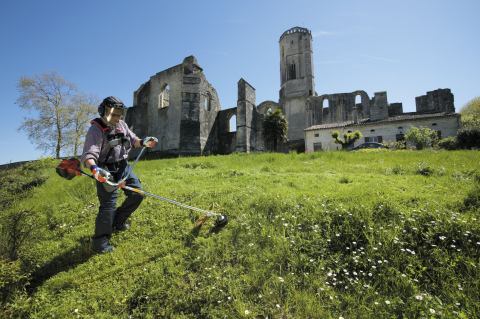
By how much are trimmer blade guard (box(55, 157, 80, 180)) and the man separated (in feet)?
1.11

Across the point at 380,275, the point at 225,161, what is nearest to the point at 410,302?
the point at 380,275

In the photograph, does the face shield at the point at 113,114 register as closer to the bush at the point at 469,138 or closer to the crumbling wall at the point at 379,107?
the bush at the point at 469,138

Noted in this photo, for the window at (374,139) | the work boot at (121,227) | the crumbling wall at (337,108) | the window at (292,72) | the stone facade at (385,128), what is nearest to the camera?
the work boot at (121,227)

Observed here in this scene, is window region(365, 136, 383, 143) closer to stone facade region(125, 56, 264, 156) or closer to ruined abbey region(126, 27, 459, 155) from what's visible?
ruined abbey region(126, 27, 459, 155)

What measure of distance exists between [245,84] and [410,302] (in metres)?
16.1

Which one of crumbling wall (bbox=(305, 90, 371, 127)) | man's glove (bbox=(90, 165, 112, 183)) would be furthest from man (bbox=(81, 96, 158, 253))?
crumbling wall (bbox=(305, 90, 371, 127))

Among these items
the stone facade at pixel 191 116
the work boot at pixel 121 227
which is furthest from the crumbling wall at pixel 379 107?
the work boot at pixel 121 227

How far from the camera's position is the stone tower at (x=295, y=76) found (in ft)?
116

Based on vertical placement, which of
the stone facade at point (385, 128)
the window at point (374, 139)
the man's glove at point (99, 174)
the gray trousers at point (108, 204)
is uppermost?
the stone facade at point (385, 128)

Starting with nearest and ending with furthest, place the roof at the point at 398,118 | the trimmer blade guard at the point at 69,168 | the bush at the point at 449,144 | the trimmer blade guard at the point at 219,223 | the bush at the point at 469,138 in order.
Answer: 1. the trimmer blade guard at the point at 69,168
2. the trimmer blade guard at the point at 219,223
3. the bush at the point at 469,138
4. the bush at the point at 449,144
5. the roof at the point at 398,118

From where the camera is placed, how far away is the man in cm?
378

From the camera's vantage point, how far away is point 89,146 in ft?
12.2

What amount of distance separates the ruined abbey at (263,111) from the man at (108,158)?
12.3 metres

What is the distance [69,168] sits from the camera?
396 cm
